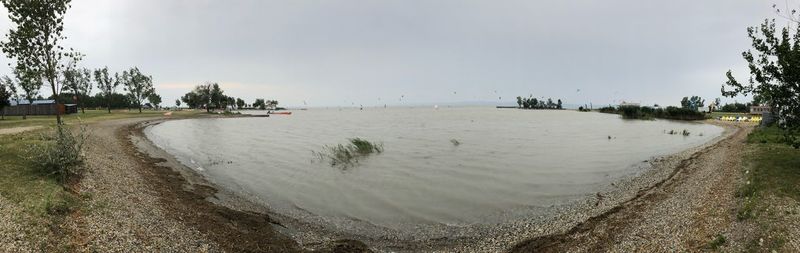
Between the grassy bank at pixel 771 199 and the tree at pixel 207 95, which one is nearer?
the grassy bank at pixel 771 199

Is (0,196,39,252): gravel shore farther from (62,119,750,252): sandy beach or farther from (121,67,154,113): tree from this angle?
(121,67,154,113): tree

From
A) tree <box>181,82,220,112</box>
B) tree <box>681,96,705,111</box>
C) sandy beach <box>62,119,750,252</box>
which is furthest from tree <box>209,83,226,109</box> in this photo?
tree <box>681,96,705,111</box>

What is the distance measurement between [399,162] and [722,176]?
63.0 feet

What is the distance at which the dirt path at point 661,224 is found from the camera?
36.1ft

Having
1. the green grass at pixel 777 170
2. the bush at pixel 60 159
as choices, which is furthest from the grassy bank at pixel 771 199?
the bush at pixel 60 159

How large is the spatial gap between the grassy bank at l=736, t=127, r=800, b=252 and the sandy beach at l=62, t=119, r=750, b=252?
1.85 ft

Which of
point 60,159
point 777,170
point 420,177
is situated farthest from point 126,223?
point 777,170

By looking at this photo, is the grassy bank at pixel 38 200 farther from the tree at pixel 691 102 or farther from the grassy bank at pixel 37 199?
the tree at pixel 691 102

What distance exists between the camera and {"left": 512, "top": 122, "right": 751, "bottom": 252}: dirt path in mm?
10989

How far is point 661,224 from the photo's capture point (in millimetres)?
12477

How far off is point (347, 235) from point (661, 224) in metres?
10.3

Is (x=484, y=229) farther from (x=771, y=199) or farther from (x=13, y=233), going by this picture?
(x=13, y=233)

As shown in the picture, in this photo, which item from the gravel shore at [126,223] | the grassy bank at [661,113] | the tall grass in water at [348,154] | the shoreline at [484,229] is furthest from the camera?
the grassy bank at [661,113]

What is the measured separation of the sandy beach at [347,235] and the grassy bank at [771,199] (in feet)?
1.85
